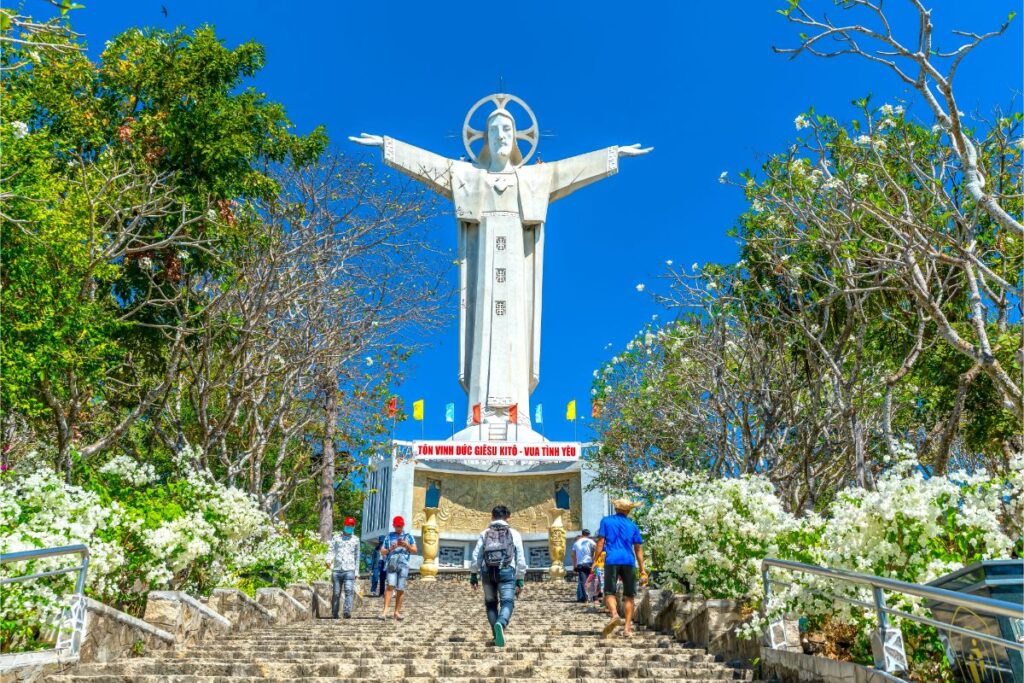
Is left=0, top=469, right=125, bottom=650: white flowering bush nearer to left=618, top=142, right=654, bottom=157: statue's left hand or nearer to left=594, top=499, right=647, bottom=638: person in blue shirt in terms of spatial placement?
left=594, top=499, right=647, bottom=638: person in blue shirt

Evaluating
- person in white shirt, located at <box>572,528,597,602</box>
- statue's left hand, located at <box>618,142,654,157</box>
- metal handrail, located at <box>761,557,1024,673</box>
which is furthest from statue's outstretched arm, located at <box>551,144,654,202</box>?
metal handrail, located at <box>761,557,1024,673</box>

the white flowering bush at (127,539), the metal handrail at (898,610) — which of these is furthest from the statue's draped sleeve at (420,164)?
the metal handrail at (898,610)

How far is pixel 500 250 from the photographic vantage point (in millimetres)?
30453

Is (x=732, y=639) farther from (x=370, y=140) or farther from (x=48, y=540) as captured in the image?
(x=370, y=140)

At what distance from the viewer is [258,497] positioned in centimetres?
1491

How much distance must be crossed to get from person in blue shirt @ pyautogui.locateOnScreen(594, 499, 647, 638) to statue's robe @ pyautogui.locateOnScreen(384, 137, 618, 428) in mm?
19957

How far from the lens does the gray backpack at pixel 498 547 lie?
8.53m

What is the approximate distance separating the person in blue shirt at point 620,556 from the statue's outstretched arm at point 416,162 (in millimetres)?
20874

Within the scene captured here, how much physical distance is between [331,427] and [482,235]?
1204 cm

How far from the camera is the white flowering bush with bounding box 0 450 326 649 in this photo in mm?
7008

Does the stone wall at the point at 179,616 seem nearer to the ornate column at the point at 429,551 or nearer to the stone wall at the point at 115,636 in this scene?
the stone wall at the point at 115,636

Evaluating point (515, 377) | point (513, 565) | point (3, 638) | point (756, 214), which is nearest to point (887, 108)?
point (756, 214)

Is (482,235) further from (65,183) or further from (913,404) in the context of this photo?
(65,183)

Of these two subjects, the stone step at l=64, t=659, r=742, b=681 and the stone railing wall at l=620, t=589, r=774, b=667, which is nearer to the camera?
the stone step at l=64, t=659, r=742, b=681
